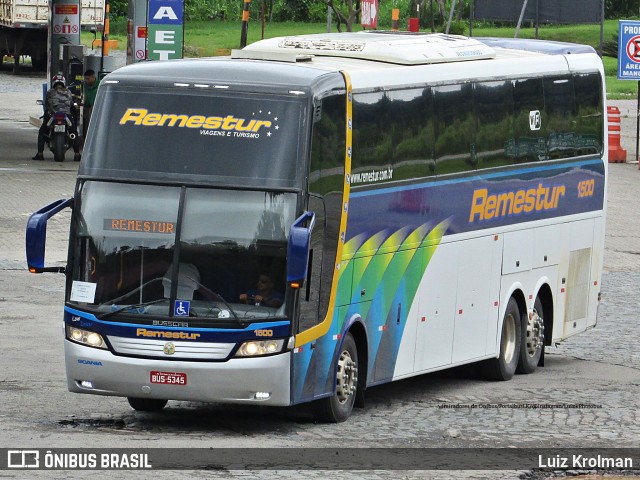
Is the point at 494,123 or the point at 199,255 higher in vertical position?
the point at 494,123

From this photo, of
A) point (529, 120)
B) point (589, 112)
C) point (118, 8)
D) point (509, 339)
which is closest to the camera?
point (529, 120)

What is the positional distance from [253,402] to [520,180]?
5395 millimetres

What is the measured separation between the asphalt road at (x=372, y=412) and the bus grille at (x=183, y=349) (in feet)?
1.96

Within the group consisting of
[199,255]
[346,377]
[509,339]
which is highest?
[199,255]

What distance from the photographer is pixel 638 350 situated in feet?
60.2

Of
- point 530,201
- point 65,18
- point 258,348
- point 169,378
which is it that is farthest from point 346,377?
point 65,18

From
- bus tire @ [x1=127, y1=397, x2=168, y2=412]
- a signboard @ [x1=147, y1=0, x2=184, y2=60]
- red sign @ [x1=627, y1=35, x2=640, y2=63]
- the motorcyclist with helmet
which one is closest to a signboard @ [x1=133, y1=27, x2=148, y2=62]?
the motorcyclist with helmet

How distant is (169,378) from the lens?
459 inches

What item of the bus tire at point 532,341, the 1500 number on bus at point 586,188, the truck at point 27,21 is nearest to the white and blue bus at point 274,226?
the bus tire at point 532,341

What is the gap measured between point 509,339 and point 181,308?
5.65 metres

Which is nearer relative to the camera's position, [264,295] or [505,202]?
[264,295]

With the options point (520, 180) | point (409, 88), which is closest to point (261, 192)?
point (409, 88)

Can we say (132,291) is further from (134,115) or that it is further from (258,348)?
(134,115)

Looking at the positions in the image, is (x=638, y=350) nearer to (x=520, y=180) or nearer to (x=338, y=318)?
(x=520, y=180)
